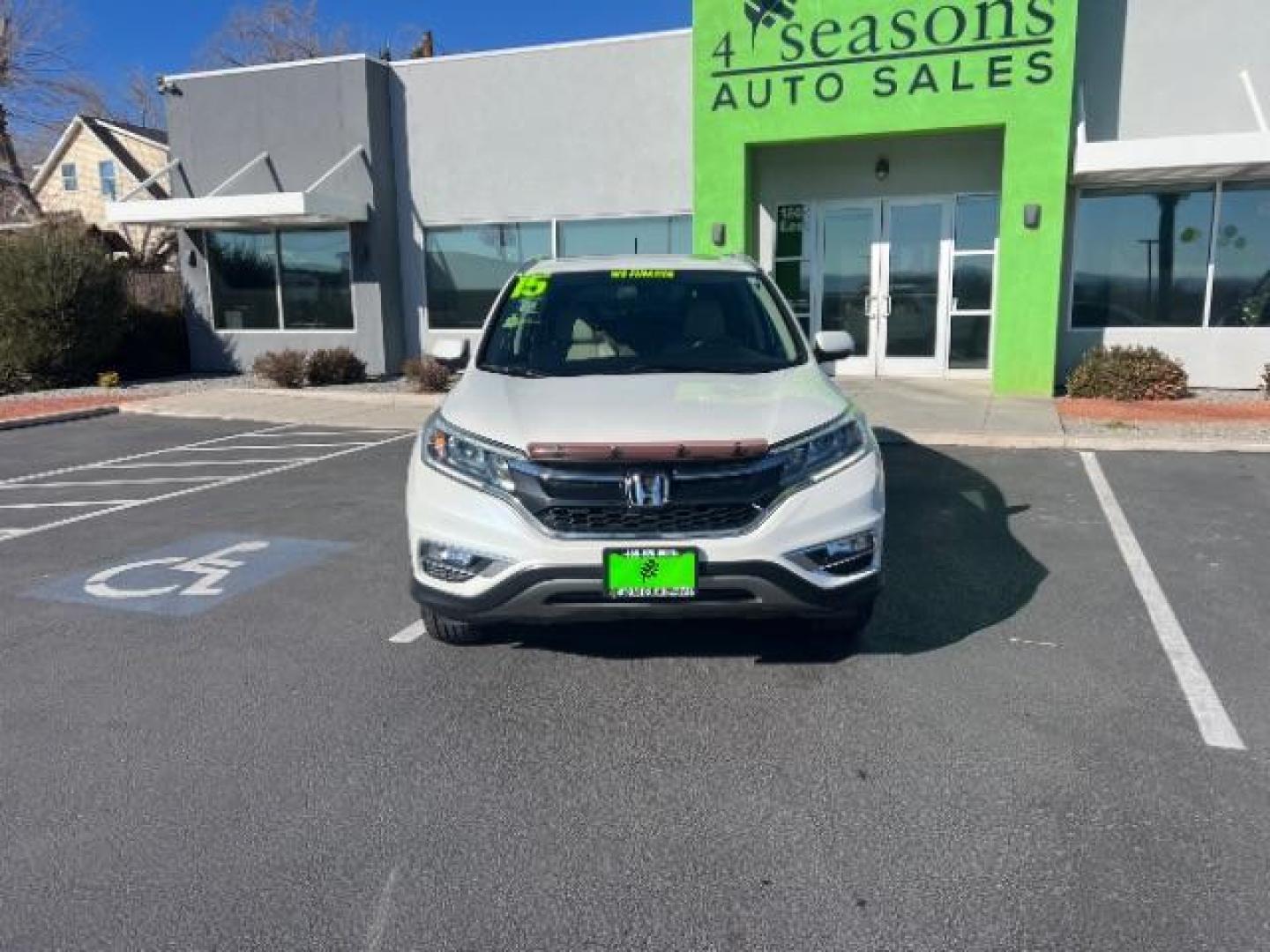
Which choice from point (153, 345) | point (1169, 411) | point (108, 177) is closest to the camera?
point (1169, 411)

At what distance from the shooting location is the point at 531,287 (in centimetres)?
539

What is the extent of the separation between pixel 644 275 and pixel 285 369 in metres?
11.6

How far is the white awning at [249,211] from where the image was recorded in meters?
14.9

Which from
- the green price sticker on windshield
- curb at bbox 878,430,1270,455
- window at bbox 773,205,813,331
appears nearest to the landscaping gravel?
window at bbox 773,205,813,331

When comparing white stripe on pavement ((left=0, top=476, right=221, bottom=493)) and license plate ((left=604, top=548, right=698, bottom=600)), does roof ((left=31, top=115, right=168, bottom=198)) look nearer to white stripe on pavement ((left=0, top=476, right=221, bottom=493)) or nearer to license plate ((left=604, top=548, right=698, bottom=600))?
white stripe on pavement ((left=0, top=476, right=221, bottom=493))

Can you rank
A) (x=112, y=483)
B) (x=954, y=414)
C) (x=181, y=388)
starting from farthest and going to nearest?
(x=181, y=388) → (x=954, y=414) → (x=112, y=483)

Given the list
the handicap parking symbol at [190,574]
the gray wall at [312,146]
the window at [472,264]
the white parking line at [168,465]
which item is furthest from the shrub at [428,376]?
the handicap parking symbol at [190,574]

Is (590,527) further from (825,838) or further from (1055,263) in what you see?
(1055,263)

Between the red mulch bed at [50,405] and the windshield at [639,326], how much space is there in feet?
35.7

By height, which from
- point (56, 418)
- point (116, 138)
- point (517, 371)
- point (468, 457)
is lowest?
point (56, 418)

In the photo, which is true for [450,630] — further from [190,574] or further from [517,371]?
[190,574]

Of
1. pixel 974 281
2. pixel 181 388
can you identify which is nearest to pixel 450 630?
pixel 974 281

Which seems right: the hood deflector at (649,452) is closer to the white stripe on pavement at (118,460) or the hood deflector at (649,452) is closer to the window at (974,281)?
the white stripe on pavement at (118,460)

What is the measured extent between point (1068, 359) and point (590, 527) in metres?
11.8
